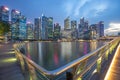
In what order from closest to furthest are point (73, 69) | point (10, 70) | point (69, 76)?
point (69, 76)
point (73, 69)
point (10, 70)

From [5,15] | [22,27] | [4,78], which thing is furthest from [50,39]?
[4,78]

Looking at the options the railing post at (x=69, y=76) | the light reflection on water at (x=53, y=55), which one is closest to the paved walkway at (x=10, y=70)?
the railing post at (x=69, y=76)

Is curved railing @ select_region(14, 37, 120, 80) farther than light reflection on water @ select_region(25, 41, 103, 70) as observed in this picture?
No

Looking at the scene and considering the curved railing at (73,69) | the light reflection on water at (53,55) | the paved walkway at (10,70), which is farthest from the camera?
the light reflection on water at (53,55)

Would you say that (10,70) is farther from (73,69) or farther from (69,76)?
(69,76)

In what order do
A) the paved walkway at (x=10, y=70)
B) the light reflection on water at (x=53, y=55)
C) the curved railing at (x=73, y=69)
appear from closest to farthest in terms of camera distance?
the curved railing at (x=73, y=69)
the paved walkway at (x=10, y=70)
the light reflection on water at (x=53, y=55)

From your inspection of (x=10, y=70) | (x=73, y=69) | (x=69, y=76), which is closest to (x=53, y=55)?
(x=10, y=70)

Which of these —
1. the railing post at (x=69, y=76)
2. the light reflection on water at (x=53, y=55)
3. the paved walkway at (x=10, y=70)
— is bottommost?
the light reflection on water at (x=53, y=55)

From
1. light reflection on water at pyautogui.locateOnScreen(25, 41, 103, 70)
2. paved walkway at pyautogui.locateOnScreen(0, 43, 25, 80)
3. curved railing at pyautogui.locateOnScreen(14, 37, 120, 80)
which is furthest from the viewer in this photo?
light reflection on water at pyautogui.locateOnScreen(25, 41, 103, 70)

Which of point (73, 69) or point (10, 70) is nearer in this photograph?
point (73, 69)

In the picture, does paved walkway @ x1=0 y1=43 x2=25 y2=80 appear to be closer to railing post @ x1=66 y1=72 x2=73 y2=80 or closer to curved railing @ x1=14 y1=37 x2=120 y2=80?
curved railing @ x1=14 y1=37 x2=120 y2=80

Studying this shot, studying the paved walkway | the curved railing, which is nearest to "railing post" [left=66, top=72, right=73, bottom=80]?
the curved railing

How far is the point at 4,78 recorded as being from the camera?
21.6 ft

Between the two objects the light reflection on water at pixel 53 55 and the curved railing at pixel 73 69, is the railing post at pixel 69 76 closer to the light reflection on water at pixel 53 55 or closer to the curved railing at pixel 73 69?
the curved railing at pixel 73 69
